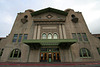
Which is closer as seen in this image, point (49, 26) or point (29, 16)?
point (49, 26)

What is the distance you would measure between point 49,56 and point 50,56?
252 mm

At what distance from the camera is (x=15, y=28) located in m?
16.7

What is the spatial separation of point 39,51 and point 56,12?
1471cm

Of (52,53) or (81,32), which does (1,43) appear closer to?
(52,53)

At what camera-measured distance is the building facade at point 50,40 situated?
12.5 metres

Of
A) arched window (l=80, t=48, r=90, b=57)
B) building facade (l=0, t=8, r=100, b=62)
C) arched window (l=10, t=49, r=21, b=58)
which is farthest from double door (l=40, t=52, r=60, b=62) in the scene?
arched window (l=80, t=48, r=90, b=57)

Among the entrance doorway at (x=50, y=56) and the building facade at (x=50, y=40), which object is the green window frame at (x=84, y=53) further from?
the entrance doorway at (x=50, y=56)

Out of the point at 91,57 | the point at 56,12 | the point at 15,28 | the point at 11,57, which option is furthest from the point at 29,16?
the point at 91,57

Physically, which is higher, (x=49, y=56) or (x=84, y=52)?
(x=84, y=52)

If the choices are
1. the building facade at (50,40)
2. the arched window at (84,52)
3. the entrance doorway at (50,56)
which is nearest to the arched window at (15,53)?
the building facade at (50,40)

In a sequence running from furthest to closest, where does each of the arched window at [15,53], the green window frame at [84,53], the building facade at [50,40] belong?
1. the arched window at [15,53]
2. the green window frame at [84,53]
3. the building facade at [50,40]

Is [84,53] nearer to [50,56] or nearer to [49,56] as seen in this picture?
[50,56]

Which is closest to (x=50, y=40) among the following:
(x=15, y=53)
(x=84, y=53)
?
(x=84, y=53)

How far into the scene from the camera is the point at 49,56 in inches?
510
